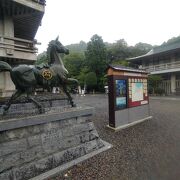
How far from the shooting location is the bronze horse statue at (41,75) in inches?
138

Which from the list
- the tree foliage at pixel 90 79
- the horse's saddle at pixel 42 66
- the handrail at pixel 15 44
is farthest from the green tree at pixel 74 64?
the horse's saddle at pixel 42 66

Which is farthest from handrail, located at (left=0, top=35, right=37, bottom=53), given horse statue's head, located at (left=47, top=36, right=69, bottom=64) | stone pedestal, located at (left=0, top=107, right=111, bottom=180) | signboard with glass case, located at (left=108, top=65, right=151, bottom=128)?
stone pedestal, located at (left=0, top=107, right=111, bottom=180)

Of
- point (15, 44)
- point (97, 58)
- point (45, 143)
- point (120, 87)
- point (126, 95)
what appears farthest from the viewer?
point (97, 58)

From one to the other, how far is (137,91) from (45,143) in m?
4.90

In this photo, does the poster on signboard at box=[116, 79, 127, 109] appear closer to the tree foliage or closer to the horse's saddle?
the horse's saddle

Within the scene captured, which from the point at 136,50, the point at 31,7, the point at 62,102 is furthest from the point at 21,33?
the point at 136,50

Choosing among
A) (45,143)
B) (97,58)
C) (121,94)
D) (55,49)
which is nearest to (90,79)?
(97,58)

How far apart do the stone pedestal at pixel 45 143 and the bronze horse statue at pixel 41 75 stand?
0.50 m

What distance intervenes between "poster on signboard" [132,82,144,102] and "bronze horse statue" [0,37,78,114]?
314 cm

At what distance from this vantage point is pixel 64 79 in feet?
14.0

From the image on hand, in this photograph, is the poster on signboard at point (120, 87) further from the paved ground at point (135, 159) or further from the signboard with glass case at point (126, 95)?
the paved ground at point (135, 159)

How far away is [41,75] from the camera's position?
3.87 m

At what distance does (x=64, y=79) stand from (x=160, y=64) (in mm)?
23645

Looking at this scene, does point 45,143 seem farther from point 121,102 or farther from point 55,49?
point 121,102
